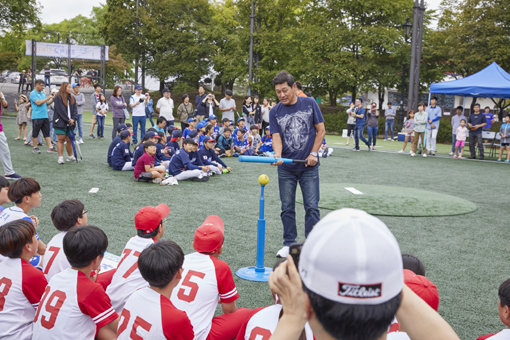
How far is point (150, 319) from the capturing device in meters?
2.61

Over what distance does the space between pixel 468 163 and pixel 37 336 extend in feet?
51.3

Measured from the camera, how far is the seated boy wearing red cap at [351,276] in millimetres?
1083

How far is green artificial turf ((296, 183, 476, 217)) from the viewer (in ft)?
26.5

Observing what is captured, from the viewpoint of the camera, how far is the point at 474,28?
2861 centimetres

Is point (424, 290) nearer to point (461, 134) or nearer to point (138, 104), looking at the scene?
point (138, 104)

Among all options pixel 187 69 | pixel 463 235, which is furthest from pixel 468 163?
pixel 187 69

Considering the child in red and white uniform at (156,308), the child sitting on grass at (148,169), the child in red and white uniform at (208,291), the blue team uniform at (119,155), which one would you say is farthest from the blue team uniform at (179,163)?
the child in red and white uniform at (156,308)

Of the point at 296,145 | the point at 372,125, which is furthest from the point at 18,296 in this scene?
the point at 372,125

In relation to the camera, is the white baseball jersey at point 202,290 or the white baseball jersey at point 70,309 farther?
the white baseball jersey at point 202,290

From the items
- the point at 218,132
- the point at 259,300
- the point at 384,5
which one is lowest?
the point at 259,300

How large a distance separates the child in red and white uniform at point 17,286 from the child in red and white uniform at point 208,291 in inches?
36.7

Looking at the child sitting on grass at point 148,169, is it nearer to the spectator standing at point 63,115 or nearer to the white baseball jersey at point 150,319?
the spectator standing at point 63,115

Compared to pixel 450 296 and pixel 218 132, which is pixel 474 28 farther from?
pixel 450 296

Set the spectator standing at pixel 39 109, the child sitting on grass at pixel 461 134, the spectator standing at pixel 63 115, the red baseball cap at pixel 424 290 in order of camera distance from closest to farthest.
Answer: the red baseball cap at pixel 424 290 → the spectator standing at pixel 63 115 → the spectator standing at pixel 39 109 → the child sitting on grass at pixel 461 134
